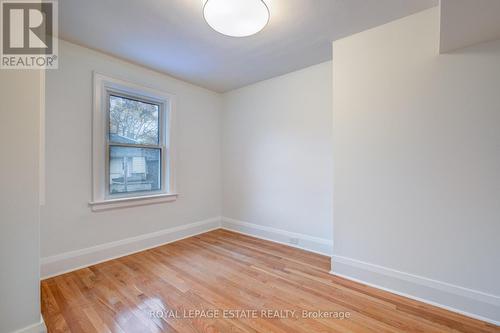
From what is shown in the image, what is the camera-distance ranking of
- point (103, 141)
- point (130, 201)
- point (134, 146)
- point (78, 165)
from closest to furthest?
1. point (78, 165)
2. point (103, 141)
3. point (130, 201)
4. point (134, 146)

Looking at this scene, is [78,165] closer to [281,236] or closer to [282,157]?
[282,157]

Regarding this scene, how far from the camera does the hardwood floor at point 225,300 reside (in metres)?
1.60

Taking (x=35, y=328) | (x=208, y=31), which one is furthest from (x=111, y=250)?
(x=208, y=31)

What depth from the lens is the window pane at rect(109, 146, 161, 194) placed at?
9.29 feet

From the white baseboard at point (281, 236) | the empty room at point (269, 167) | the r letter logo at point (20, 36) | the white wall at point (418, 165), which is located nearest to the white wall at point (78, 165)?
the empty room at point (269, 167)

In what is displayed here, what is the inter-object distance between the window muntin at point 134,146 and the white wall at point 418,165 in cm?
250

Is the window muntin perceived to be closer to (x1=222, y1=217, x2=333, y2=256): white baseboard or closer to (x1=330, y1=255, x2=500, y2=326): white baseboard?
(x1=222, y1=217, x2=333, y2=256): white baseboard

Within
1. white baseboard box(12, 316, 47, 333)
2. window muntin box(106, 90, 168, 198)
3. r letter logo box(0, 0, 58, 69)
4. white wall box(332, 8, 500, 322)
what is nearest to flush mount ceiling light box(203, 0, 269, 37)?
white wall box(332, 8, 500, 322)

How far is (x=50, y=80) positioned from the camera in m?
2.29

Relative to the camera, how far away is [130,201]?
2.88 m

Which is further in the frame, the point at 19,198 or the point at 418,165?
the point at 418,165

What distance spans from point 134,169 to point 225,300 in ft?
6.98

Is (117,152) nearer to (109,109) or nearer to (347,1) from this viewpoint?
(109,109)

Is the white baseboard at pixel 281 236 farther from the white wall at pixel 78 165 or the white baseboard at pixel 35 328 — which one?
the white baseboard at pixel 35 328
